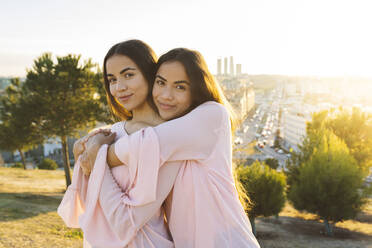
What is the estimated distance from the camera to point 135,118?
1.68m

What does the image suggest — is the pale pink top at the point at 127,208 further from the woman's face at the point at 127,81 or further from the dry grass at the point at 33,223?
the dry grass at the point at 33,223

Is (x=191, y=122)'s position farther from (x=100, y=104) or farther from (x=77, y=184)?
(x=100, y=104)

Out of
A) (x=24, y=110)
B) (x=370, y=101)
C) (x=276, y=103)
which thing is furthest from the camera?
(x=276, y=103)

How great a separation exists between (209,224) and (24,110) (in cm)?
1109

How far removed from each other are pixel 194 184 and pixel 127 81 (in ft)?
2.03

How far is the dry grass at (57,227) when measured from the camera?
5547 millimetres

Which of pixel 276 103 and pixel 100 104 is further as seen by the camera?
pixel 276 103

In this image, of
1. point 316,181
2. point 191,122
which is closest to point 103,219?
point 191,122

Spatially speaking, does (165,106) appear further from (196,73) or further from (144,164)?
(144,164)

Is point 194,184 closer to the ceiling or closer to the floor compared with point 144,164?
closer to the floor

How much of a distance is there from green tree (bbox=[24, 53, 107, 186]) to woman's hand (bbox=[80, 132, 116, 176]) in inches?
381

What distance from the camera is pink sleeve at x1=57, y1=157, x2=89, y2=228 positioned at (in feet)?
5.03

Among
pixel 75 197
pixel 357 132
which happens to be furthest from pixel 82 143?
pixel 357 132

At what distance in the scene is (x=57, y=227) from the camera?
6.66m
